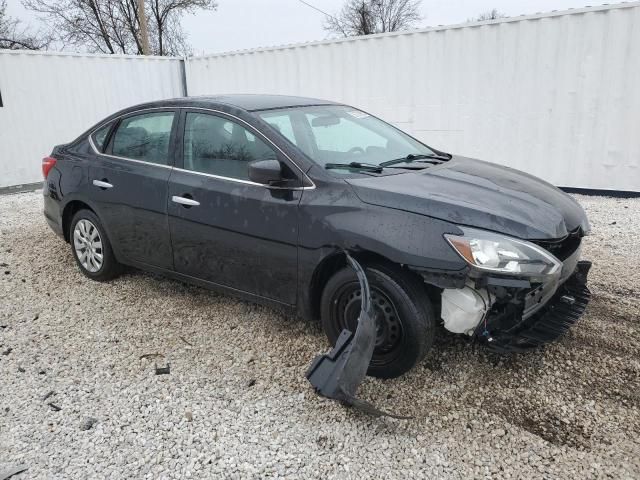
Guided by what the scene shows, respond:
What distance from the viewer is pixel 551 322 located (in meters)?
2.98

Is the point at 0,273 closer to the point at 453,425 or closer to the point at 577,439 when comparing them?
the point at 453,425

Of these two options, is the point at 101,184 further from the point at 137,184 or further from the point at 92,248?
the point at 92,248

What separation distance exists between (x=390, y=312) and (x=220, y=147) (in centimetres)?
170

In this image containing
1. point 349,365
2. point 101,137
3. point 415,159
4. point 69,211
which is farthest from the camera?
point 69,211

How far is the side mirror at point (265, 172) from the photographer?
3123mm

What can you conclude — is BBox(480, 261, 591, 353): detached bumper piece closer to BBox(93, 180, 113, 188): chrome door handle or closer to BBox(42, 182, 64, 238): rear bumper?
BBox(93, 180, 113, 188): chrome door handle

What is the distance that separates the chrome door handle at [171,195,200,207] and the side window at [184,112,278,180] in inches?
8.9

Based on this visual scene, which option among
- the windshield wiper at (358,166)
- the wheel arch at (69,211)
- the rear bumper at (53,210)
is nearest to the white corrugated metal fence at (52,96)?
the rear bumper at (53,210)

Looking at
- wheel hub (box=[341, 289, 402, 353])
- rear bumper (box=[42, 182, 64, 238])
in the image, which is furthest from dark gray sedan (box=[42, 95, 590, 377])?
rear bumper (box=[42, 182, 64, 238])

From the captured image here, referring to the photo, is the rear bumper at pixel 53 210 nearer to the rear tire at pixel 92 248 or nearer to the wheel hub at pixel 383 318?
the rear tire at pixel 92 248

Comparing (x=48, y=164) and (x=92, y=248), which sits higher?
(x=48, y=164)

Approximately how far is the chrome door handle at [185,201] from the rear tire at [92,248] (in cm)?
106

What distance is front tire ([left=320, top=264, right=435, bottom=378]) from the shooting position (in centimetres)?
279

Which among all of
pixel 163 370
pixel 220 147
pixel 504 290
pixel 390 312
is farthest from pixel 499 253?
pixel 163 370
